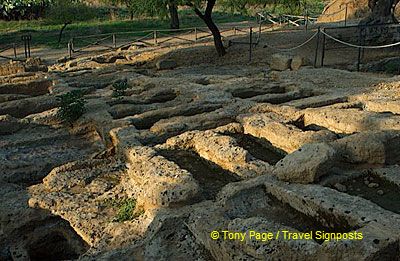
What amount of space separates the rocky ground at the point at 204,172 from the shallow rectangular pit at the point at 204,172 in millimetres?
26

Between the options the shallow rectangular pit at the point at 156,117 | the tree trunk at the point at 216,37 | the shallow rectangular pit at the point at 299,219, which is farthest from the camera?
the tree trunk at the point at 216,37

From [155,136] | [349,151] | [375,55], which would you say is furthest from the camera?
[375,55]

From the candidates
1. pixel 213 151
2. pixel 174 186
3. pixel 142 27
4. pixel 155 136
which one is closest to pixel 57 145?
pixel 155 136

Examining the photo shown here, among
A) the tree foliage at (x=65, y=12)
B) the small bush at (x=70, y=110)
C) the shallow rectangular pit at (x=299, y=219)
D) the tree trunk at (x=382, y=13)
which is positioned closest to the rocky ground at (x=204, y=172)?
the shallow rectangular pit at (x=299, y=219)

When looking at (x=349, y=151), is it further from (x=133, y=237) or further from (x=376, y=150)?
(x=133, y=237)

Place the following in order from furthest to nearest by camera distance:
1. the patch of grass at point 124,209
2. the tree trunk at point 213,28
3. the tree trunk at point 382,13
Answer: the tree trunk at point 382,13
the tree trunk at point 213,28
the patch of grass at point 124,209

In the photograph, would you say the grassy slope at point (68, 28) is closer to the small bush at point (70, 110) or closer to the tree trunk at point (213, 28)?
the tree trunk at point (213, 28)

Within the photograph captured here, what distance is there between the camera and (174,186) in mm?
5312

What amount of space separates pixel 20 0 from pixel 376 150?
52.0 feet

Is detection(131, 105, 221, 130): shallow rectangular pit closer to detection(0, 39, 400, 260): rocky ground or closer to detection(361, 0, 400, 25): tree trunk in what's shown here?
detection(0, 39, 400, 260): rocky ground

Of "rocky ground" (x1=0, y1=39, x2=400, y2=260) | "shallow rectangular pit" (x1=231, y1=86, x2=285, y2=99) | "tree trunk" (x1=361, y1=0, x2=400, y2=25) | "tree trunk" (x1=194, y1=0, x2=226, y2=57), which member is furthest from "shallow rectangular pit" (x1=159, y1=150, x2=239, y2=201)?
"tree trunk" (x1=361, y1=0, x2=400, y2=25)

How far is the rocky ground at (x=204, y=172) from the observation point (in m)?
4.41

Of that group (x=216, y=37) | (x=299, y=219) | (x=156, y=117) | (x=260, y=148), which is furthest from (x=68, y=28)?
(x=299, y=219)

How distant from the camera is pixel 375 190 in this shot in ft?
17.0
